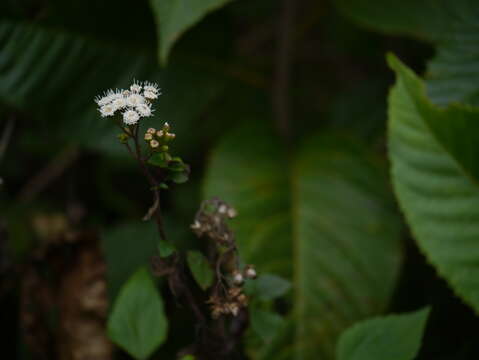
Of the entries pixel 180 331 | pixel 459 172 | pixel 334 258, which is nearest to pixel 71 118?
pixel 180 331

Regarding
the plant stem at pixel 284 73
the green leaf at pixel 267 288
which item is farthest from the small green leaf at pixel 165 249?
the plant stem at pixel 284 73

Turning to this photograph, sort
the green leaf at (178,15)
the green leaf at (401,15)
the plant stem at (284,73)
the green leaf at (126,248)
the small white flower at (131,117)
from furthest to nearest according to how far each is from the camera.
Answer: the plant stem at (284,73) < the green leaf at (126,248) < the green leaf at (401,15) < the green leaf at (178,15) < the small white flower at (131,117)

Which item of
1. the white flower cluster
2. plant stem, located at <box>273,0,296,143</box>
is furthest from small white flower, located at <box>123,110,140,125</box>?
plant stem, located at <box>273,0,296,143</box>

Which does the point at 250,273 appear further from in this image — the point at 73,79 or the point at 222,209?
the point at 73,79

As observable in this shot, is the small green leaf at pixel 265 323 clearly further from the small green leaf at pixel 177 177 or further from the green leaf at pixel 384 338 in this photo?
the small green leaf at pixel 177 177

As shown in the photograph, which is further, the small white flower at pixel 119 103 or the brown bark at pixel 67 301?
the brown bark at pixel 67 301

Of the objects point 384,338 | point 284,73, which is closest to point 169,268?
point 384,338

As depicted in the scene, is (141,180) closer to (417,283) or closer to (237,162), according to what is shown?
(237,162)
